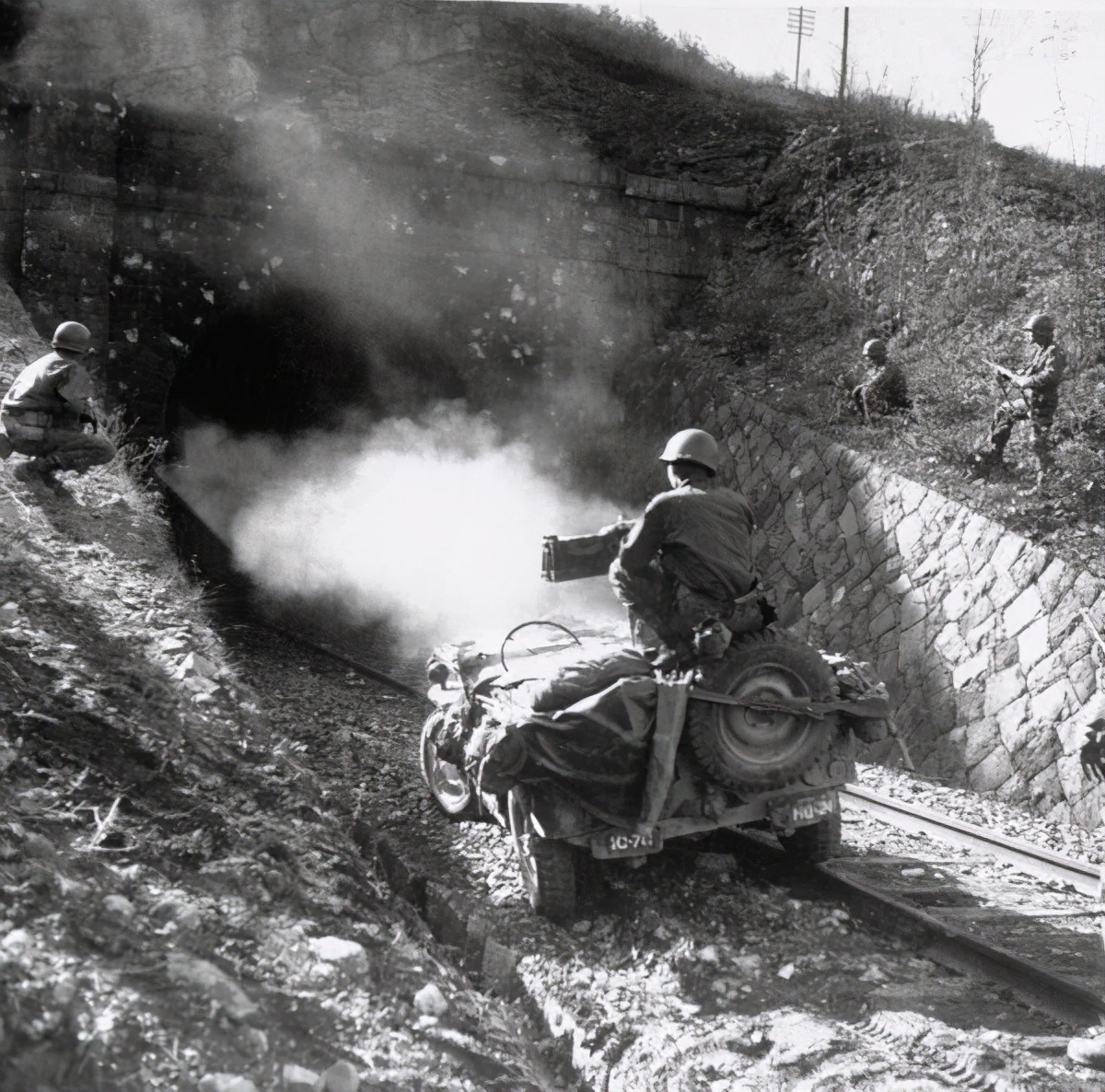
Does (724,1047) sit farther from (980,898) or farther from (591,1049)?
(980,898)

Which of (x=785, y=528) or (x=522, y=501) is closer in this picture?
(x=785, y=528)

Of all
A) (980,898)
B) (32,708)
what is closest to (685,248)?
(980,898)

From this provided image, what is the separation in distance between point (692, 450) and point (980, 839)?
12.5 ft

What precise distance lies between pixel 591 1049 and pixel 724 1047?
0.64 m

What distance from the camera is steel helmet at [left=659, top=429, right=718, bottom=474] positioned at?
6004 millimetres

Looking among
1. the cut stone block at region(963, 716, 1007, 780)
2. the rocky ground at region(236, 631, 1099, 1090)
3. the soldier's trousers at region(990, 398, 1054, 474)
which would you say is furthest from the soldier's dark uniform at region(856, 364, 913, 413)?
the rocky ground at region(236, 631, 1099, 1090)

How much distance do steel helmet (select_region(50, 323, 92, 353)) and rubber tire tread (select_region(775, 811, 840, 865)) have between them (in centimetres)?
703

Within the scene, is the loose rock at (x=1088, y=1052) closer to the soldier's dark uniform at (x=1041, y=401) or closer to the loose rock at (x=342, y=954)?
the loose rock at (x=342, y=954)

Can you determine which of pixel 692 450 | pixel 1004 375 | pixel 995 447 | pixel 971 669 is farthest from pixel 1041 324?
pixel 692 450

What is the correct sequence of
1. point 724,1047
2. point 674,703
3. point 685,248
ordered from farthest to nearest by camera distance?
point 685,248 → point 674,703 → point 724,1047

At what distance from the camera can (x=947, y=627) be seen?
10320 mm

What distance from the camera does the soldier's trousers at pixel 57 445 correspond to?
9.34 meters

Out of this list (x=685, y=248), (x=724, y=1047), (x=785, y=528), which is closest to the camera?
(x=724, y=1047)

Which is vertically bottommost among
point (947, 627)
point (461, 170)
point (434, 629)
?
point (434, 629)
